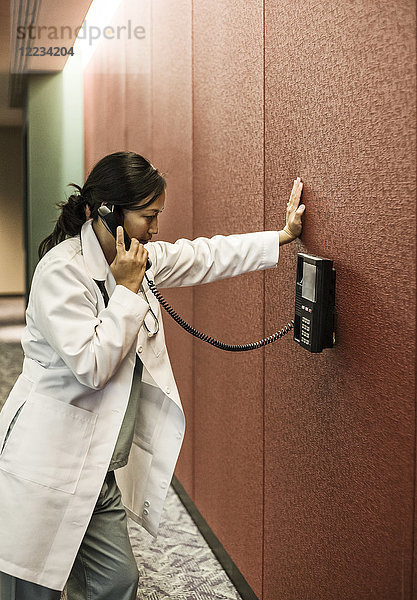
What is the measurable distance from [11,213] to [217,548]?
1507mm

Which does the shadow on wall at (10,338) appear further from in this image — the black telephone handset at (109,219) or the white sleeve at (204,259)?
the black telephone handset at (109,219)

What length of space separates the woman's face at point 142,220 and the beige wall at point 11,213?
1285 mm

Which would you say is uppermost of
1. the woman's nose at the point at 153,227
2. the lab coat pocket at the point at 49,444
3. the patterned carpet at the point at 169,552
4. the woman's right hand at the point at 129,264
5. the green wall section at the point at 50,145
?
the green wall section at the point at 50,145

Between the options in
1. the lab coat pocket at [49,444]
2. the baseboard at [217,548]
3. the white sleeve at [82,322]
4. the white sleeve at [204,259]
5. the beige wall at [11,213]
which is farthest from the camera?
the beige wall at [11,213]

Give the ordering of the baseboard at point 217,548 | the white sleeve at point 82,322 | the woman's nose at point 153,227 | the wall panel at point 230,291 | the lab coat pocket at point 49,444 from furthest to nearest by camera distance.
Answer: the baseboard at point 217,548, the wall panel at point 230,291, the woman's nose at point 153,227, the lab coat pocket at point 49,444, the white sleeve at point 82,322

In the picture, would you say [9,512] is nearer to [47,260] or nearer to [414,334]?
[47,260]

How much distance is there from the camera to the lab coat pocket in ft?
6.14

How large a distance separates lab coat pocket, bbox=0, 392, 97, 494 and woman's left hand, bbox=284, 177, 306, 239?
0.70m

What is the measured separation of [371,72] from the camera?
159 cm

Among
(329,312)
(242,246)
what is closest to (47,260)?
(242,246)

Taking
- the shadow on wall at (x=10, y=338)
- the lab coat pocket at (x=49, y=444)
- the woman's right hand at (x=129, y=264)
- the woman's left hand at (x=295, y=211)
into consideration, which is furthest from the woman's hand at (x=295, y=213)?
the shadow on wall at (x=10, y=338)

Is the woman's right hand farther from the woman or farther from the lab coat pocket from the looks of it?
the lab coat pocket

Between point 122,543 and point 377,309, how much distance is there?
0.87 meters

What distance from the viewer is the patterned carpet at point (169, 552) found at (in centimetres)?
260
